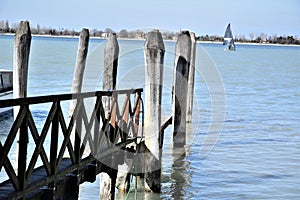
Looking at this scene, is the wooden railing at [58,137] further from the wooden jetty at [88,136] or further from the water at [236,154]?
the water at [236,154]

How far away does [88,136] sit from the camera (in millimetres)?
8922

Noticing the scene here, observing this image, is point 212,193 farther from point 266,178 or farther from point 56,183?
point 56,183

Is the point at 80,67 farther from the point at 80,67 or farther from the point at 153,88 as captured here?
the point at 153,88

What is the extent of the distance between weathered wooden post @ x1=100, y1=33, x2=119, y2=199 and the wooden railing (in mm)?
383

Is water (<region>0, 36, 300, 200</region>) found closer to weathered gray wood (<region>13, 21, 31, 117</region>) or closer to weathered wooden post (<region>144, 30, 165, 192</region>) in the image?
weathered wooden post (<region>144, 30, 165, 192</region>)

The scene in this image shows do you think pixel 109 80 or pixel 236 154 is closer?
pixel 109 80

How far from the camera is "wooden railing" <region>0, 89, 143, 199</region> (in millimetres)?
6594

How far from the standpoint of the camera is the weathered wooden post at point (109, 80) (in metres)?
10.2

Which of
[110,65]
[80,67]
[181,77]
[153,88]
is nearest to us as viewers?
[153,88]

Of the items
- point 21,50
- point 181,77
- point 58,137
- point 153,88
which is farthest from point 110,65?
point 58,137

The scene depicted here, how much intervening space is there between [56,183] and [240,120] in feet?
53.8

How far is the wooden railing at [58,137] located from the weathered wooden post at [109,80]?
0.38 metres

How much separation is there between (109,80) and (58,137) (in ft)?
8.82

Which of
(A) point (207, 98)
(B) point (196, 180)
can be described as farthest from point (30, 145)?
(A) point (207, 98)
